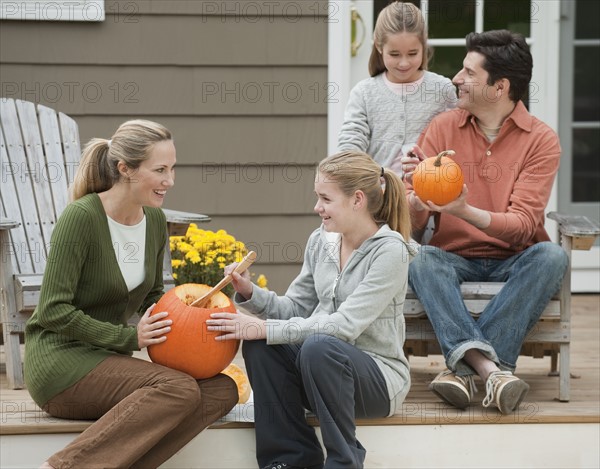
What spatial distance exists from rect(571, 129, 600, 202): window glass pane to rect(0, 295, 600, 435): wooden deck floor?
1321 millimetres

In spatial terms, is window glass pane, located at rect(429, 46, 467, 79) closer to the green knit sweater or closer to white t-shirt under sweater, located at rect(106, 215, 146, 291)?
white t-shirt under sweater, located at rect(106, 215, 146, 291)

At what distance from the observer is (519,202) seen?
3.29m

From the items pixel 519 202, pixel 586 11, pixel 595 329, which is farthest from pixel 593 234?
pixel 586 11

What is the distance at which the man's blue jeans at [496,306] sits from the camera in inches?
125

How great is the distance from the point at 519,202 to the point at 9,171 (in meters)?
1.89

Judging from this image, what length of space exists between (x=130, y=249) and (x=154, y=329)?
29 cm

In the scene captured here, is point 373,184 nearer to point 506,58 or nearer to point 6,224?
Answer: point 506,58

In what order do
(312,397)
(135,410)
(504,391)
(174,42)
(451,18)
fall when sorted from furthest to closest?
(451,18)
(174,42)
(504,391)
(312,397)
(135,410)

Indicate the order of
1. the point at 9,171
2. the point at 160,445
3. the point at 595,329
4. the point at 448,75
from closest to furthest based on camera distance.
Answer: the point at 160,445, the point at 9,171, the point at 595,329, the point at 448,75

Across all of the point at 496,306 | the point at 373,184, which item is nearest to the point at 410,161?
the point at 373,184

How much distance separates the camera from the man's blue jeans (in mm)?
3178

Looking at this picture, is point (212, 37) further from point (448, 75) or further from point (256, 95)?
point (448, 75)

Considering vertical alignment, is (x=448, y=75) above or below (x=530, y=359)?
above

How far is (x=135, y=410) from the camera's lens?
105 inches
